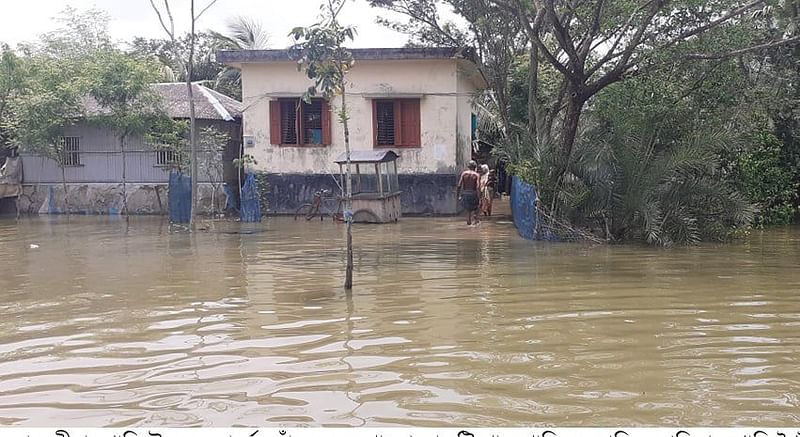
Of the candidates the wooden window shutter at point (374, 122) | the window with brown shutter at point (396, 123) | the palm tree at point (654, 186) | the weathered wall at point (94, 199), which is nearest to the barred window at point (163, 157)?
the weathered wall at point (94, 199)

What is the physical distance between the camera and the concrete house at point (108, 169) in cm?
2347

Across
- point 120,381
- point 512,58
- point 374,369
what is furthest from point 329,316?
point 512,58

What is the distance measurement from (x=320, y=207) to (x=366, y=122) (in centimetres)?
261

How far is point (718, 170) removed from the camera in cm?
1510

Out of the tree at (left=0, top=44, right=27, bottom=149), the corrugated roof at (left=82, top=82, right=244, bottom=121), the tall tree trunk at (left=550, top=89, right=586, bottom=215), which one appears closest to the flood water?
the tall tree trunk at (left=550, top=89, right=586, bottom=215)

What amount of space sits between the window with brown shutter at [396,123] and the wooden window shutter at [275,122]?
2.59 metres

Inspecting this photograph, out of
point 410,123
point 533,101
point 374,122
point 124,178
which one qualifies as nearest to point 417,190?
point 410,123

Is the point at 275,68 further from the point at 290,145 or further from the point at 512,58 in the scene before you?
the point at 512,58

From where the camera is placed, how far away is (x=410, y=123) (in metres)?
21.5

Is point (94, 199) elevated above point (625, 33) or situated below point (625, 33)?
below

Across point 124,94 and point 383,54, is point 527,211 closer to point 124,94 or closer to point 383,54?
point 383,54

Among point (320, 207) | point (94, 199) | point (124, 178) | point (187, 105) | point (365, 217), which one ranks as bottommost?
point (365, 217)

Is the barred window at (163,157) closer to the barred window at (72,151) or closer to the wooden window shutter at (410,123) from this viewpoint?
the barred window at (72,151)

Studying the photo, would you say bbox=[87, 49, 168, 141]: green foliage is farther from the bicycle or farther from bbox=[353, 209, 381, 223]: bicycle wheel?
bbox=[353, 209, 381, 223]: bicycle wheel
